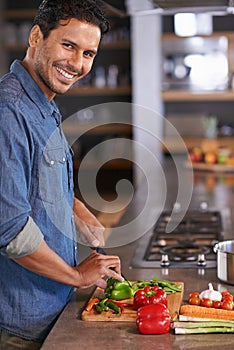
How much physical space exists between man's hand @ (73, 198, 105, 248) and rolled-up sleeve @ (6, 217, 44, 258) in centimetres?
57

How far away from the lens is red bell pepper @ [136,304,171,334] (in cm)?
196

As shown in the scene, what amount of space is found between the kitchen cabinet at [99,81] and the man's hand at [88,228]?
5790 mm

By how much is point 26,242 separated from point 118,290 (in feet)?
1.36

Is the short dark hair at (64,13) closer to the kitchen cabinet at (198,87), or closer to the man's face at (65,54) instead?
the man's face at (65,54)

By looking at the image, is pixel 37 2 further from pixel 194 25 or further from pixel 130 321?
pixel 130 321

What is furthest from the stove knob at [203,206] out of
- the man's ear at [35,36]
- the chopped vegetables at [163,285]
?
the man's ear at [35,36]

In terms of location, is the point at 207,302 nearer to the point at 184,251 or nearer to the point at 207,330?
the point at 207,330

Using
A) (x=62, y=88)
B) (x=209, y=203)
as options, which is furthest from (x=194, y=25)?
(x=62, y=88)

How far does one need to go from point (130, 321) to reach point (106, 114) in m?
6.61

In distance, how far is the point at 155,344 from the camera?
1.90 metres

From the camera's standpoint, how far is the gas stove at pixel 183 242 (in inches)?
110

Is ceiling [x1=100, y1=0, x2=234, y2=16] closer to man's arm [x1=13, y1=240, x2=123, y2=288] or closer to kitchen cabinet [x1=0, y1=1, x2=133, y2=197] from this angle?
man's arm [x1=13, y1=240, x2=123, y2=288]

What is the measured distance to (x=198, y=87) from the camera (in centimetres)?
798

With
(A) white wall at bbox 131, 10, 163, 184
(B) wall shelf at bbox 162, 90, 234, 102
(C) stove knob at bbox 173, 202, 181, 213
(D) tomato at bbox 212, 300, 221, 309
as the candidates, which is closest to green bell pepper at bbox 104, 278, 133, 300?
(D) tomato at bbox 212, 300, 221, 309
